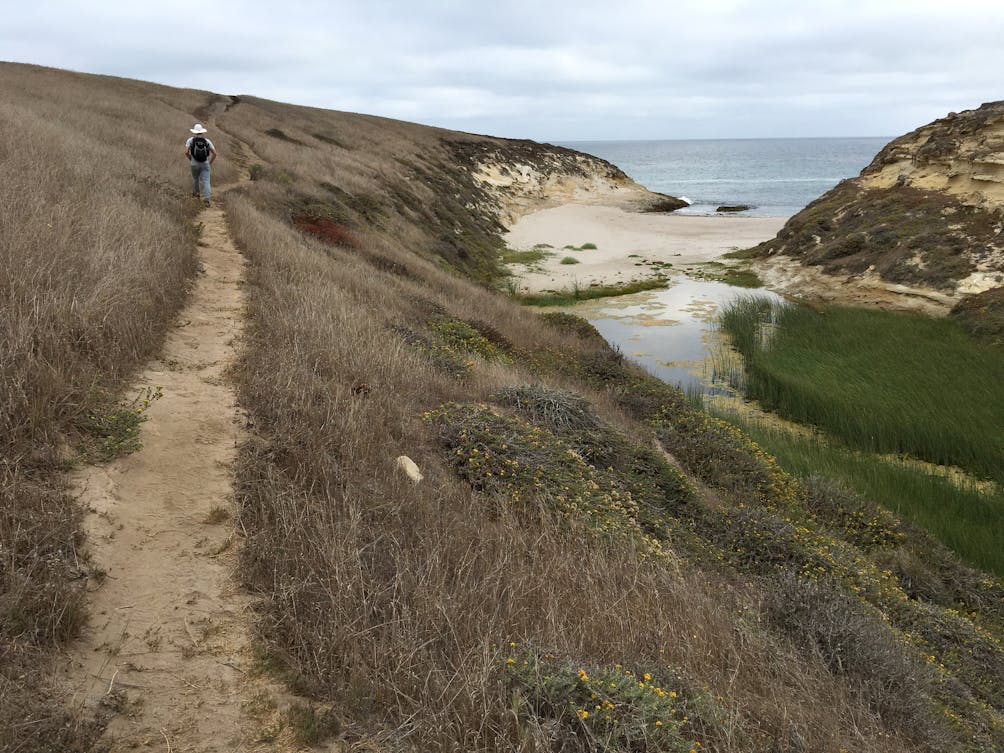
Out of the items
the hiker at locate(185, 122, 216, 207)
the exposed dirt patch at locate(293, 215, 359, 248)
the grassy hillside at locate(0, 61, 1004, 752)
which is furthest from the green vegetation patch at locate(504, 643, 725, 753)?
the exposed dirt patch at locate(293, 215, 359, 248)

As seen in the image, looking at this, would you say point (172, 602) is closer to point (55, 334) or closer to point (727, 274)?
point (55, 334)

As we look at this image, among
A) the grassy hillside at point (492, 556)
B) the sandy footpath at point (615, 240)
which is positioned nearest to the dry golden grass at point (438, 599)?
the grassy hillside at point (492, 556)

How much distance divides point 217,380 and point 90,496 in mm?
2297

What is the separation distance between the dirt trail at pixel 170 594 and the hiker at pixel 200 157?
10548 millimetres

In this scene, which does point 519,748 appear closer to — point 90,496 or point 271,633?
point 271,633

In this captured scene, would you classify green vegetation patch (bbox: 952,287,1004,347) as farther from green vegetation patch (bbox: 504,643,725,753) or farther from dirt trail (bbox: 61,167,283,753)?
dirt trail (bbox: 61,167,283,753)

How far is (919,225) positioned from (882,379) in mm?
14374

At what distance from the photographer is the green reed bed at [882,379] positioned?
10.9 metres

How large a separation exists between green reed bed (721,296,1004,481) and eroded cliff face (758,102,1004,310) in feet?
8.36

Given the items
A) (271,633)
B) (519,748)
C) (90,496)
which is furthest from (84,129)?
(519,748)

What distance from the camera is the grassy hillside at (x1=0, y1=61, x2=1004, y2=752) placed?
302 centimetres

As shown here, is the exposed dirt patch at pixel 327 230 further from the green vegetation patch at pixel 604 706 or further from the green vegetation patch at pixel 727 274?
the green vegetation patch at pixel 727 274

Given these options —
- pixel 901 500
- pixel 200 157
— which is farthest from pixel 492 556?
pixel 200 157

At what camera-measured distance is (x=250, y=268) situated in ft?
34.7
